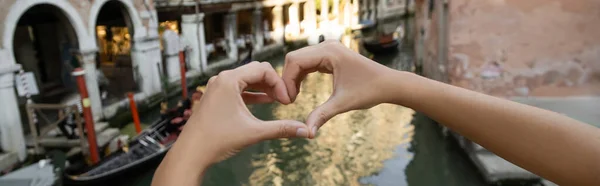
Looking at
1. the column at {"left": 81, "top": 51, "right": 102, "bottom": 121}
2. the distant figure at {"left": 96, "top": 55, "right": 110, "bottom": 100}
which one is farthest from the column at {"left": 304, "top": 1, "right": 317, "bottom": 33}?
the column at {"left": 81, "top": 51, "right": 102, "bottom": 121}

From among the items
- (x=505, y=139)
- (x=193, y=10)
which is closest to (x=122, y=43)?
(x=193, y=10)

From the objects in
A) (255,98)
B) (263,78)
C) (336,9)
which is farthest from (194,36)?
(336,9)

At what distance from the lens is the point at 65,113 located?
7246 millimetres

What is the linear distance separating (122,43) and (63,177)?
8.10 meters

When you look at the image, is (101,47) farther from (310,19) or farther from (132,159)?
(310,19)

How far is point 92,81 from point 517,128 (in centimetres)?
855

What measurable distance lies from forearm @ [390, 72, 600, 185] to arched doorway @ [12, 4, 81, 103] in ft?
28.7

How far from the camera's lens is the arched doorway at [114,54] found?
10.4 metres

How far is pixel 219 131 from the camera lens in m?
1.69

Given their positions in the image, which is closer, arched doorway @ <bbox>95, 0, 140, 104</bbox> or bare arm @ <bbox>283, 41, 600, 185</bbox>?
bare arm @ <bbox>283, 41, 600, 185</bbox>

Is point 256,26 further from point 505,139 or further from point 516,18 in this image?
point 505,139

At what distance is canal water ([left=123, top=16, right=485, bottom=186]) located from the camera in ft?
23.7

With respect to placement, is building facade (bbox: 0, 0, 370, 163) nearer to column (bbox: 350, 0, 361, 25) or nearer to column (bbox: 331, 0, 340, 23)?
column (bbox: 331, 0, 340, 23)

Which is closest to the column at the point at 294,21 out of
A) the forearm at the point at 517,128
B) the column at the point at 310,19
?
the column at the point at 310,19
